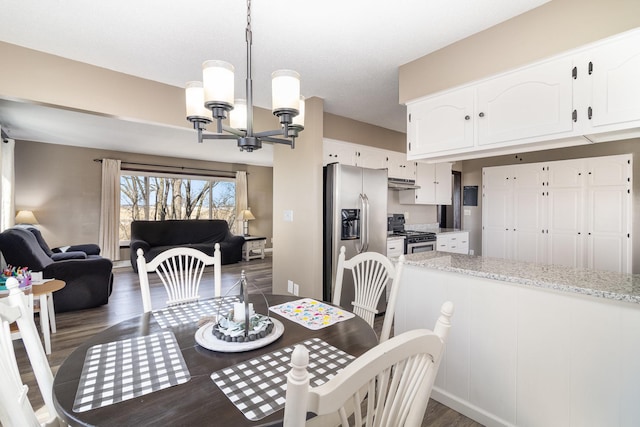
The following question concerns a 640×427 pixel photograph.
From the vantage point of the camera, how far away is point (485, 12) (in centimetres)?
188

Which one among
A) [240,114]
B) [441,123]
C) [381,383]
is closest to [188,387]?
[381,383]

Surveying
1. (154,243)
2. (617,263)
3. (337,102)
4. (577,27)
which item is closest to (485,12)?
(577,27)

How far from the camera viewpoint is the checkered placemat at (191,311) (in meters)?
1.46

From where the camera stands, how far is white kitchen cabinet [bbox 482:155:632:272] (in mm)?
4012

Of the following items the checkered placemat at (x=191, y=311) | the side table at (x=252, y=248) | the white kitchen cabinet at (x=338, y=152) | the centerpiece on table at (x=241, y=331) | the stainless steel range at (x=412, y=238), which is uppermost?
the white kitchen cabinet at (x=338, y=152)

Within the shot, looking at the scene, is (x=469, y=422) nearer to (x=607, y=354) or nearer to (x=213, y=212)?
(x=607, y=354)

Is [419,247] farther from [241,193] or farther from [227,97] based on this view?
[241,193]

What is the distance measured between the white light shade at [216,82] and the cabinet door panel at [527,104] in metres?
1.74

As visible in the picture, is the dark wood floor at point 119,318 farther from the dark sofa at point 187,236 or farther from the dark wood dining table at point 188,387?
the dark sofa at point 187,236

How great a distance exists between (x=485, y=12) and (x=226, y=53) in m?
1.83

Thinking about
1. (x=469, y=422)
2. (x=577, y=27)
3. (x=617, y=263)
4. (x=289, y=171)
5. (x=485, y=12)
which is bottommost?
(x=469, y=422)

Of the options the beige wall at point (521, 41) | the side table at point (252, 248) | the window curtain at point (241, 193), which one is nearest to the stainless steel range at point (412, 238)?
the beige wall at point (521, 41)

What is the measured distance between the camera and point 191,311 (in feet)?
5.28

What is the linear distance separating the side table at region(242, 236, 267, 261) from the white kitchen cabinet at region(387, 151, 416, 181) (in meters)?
4.12
